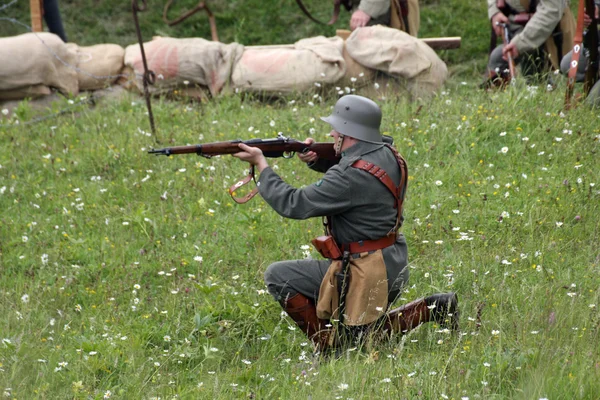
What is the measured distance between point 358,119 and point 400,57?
4.84 metres

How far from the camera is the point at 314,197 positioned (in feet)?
16.5

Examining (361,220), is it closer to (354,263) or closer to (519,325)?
(354,263)

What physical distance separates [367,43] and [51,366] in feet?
19.4

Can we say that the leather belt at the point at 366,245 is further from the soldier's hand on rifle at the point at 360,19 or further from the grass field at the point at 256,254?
the soldier's hand on rifle at the point at 360,19

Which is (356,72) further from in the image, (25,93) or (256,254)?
(256,254)

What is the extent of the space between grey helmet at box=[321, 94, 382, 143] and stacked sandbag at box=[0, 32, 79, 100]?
17.7 feet

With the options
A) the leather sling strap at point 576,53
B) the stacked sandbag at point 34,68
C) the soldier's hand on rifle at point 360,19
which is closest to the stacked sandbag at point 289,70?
the soldier's hand on rifle at point 360,19

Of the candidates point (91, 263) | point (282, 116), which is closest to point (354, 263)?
point (91, 263)

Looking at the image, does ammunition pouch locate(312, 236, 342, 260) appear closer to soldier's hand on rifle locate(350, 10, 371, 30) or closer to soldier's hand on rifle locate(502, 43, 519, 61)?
soldier's hand on rifle locate(502, 43, 519, 61)

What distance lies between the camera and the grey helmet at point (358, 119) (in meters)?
5.10

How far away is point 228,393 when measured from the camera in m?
4.76

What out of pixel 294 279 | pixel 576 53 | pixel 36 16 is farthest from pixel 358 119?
pixel 36 16

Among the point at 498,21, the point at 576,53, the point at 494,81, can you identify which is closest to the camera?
the point at 576,53

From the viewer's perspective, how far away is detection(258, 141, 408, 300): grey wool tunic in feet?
16.5
